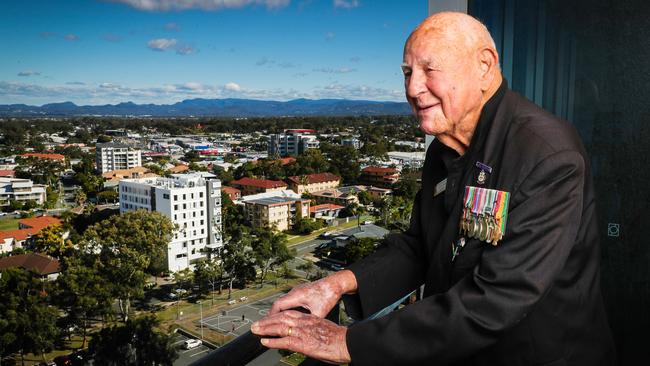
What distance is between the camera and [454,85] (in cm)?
55

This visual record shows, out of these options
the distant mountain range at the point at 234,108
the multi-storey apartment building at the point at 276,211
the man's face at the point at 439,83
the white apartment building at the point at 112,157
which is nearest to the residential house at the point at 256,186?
the multi-storey apartment building at the point at 276,211

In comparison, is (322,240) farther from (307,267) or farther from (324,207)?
(307,267)

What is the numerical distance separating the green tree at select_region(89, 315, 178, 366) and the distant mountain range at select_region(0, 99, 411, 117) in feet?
290

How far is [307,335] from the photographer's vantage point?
0.50m

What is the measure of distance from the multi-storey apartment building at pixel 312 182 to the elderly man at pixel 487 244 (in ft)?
59.5

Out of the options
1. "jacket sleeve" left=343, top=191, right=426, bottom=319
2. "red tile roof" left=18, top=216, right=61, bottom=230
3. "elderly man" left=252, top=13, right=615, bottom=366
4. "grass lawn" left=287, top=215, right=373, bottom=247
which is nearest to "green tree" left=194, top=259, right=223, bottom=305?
"grass lawn" left=287, top=215, right=373, bottom=247

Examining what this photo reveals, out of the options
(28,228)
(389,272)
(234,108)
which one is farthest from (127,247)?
(234,108)

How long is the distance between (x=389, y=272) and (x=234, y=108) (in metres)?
125

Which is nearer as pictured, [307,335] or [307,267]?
[307,335]

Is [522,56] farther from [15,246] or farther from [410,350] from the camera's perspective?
[15,246]

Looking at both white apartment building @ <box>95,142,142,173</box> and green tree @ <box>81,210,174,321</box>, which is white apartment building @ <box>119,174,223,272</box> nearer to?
green tree @ <box>81,210,174,321</box>

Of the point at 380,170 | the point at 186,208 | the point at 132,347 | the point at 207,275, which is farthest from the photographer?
the point at 380,170

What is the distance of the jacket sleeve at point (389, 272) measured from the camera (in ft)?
2.27

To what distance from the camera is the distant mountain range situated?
101 m
